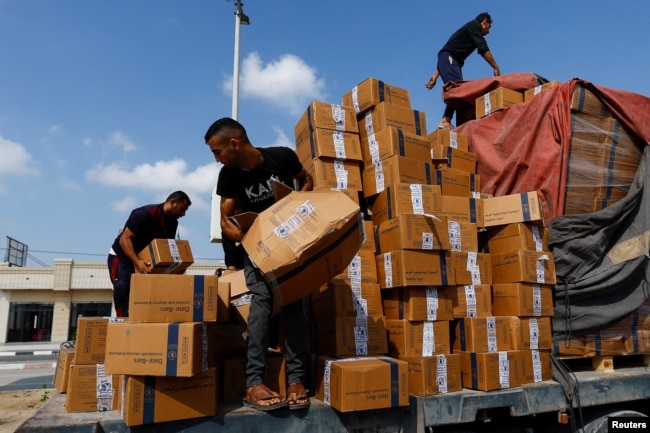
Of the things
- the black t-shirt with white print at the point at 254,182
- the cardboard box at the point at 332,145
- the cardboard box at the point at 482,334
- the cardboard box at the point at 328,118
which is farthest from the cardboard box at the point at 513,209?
the black t-shirt with white print at the point at 254,182

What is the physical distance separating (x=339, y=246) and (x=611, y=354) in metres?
2.50

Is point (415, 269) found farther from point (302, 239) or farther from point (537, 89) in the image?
point (537, 89)

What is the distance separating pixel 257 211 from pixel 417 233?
1.12 metres

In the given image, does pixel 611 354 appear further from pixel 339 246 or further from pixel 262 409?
pixel 262 409

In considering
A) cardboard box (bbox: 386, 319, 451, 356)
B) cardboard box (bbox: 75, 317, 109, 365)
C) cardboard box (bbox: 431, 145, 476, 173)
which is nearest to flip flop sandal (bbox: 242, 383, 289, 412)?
cardboard box (bbox: 75, 317, 109, 365)

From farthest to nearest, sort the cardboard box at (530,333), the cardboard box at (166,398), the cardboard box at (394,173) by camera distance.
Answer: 1. the cardboard box at (394,173)
2. the cardboard box at (530,333)
3. the cardboard box at (166,398)

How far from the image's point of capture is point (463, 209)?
12.3 feet

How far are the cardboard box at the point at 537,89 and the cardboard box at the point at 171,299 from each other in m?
3.56

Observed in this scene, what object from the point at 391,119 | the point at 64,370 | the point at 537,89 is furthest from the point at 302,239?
the point at 537,89

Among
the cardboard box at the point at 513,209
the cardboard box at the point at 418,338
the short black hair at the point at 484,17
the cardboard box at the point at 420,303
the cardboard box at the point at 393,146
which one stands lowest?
the cardboard box at the point at 418,338

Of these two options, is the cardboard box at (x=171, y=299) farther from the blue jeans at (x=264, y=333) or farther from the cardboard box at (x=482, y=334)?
the cardboard box at (x=482, y=334)

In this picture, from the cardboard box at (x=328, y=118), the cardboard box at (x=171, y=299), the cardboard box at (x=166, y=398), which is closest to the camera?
the cardboard box at (x=166, y=398)

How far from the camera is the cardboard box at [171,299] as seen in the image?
235 centimetres

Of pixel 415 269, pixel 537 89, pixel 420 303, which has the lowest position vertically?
pixel 420 303
